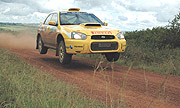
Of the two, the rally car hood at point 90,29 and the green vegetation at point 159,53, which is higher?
the rally car hood at point 90,29

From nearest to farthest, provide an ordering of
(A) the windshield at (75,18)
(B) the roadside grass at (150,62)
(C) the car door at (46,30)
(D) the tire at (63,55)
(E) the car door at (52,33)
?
1. (D) the tire at (63,55)
2. (A) the windshield at (75,18)
3. (E) the car door at (52,33)
4. (B) the roadside grass at (150,62)
5. (C) the car door at (46,30)

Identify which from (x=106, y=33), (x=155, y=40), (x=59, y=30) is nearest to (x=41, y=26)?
(x=59, y=30)

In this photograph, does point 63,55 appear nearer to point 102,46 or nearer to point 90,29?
point 90,29

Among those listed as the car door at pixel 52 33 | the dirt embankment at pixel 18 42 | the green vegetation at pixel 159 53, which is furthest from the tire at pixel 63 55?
the dirt embankment at pixel 18 42

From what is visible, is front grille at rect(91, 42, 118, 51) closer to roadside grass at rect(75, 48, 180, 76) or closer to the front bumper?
the front bumper

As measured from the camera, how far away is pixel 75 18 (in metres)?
9.05

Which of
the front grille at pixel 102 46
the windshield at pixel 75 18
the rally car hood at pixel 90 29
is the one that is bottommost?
the front grille at pixel 102 46

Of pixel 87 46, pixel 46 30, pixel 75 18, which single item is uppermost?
pixel 75 18

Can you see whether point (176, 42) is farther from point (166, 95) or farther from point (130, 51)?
point (166, 95)

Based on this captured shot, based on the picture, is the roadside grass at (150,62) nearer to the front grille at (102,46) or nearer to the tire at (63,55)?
the front grille at (102,46)

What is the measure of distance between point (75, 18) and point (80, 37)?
1619 millimetres

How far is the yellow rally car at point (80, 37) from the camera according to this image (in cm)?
769

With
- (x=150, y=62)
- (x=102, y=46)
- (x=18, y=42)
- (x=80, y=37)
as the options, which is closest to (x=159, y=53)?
(x=150, y=62)

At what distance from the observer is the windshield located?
8901 mm
